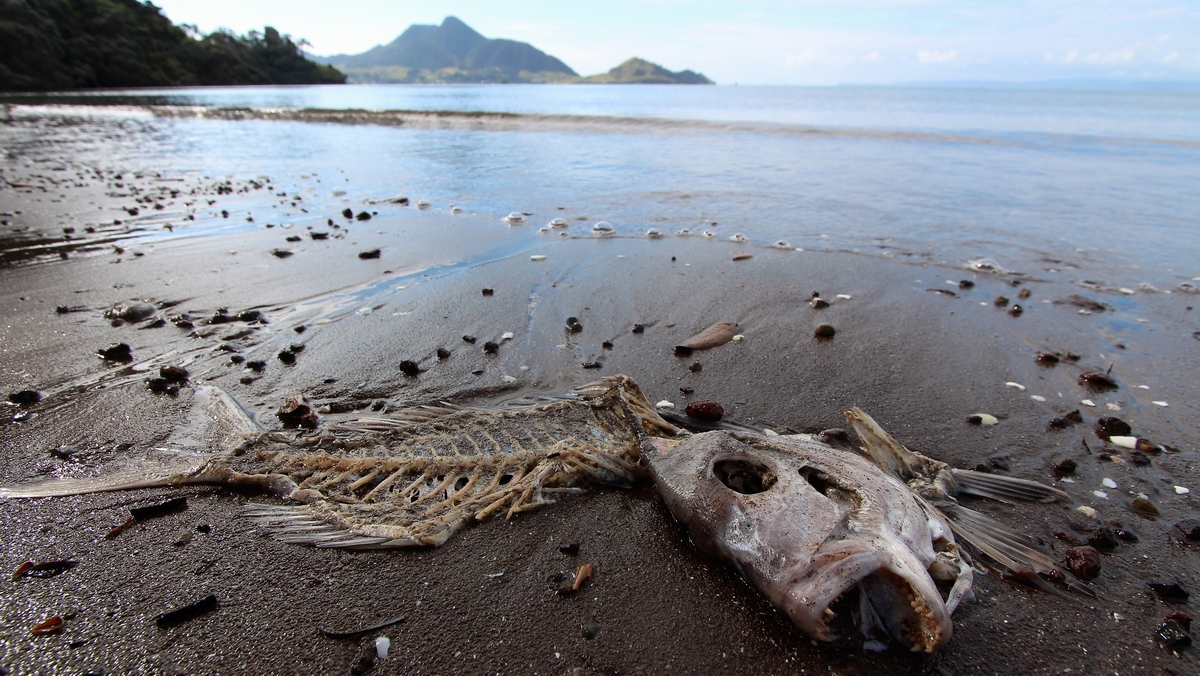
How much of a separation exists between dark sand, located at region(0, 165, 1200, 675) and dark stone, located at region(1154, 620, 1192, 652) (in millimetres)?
61

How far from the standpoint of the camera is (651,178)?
44.5ft

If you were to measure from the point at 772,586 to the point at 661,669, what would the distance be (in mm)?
563

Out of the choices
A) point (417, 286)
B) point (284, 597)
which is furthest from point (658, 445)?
point (417, 286)

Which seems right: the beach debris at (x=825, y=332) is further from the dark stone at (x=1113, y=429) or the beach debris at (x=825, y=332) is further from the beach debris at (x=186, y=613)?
the beach debris at (x=186, y=613)

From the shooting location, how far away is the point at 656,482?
3055 millimetres

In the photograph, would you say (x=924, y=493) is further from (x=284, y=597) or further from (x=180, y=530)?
(x=180, y=530)

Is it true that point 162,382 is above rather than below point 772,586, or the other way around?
below

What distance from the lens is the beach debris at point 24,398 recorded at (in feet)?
12.6

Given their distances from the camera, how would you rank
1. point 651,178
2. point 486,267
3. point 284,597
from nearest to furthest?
1. point 284,597
2. point 486,267
3. point 651,178

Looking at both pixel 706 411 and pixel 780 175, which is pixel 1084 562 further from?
pixel 780 175

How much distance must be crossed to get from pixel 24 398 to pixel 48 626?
255 cm

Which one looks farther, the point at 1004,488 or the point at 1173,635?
the point at 1004,488

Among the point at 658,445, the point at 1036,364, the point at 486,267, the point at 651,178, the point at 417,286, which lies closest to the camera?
the point at 658,445

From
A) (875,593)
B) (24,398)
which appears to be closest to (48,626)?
(24,398)
